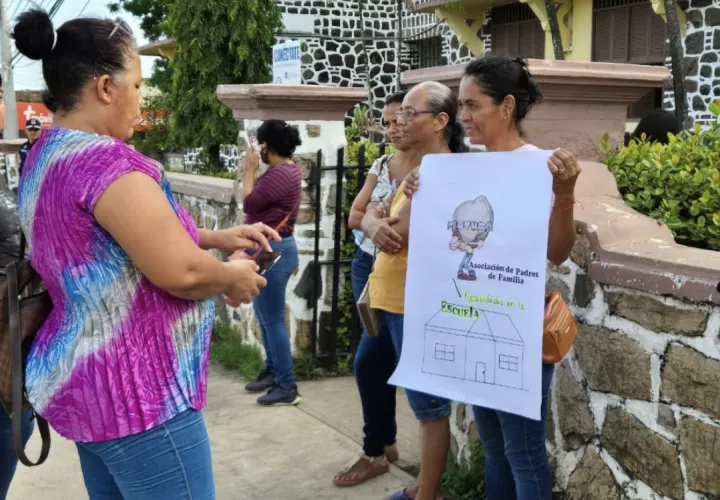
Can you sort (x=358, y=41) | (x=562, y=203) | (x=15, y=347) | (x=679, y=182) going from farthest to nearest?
(x=358, y=41) < (x=679, y=182) < (x=562, y=203) < (x=15, y=347)

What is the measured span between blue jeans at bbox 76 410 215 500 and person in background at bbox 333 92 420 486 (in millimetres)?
1874

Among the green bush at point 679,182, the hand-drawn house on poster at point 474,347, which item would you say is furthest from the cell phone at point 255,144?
the hand-drawn house on poster at point 474,347

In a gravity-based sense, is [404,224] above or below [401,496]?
above

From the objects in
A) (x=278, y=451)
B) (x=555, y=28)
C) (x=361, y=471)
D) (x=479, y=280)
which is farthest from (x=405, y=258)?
(x=555, y=28)

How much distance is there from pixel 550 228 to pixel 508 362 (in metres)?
0.45

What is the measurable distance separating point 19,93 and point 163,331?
114 ft

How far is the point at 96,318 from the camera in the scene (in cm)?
215

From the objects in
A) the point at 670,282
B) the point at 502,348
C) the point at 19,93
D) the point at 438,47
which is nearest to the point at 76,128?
the point at 502,348

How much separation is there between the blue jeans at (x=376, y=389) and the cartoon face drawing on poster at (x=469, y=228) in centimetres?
120

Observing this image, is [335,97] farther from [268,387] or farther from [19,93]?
[19,93]

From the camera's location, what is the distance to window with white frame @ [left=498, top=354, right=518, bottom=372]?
2.76 metres

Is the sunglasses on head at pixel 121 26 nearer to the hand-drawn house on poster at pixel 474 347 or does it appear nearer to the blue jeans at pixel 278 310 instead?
the hand-drawn house on poster at pixel 474 347

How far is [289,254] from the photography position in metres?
5.46

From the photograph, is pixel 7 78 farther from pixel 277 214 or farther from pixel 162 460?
pixel 162 460
